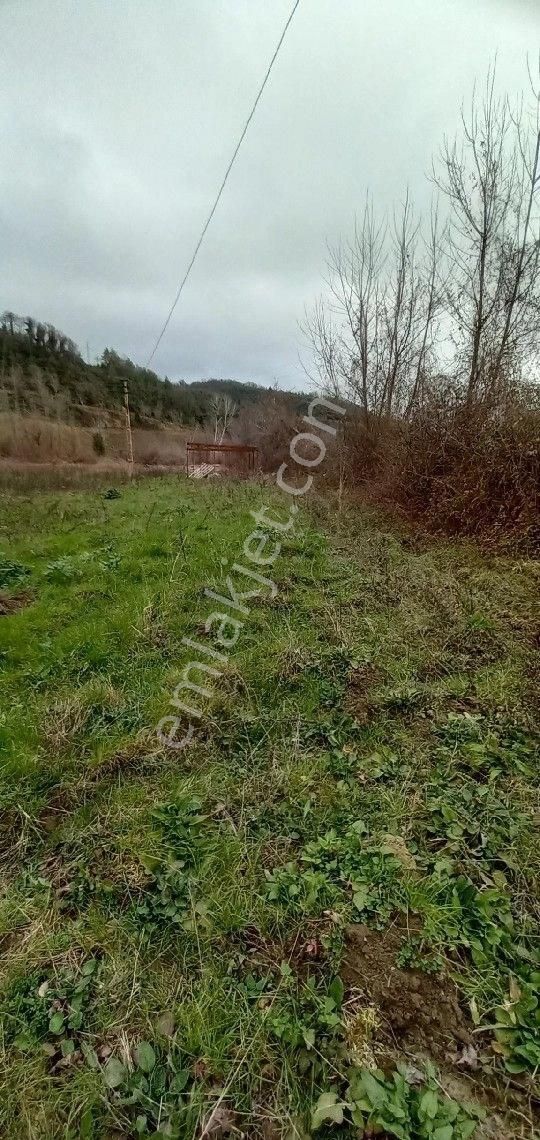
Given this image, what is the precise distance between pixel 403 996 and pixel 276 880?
526 mm

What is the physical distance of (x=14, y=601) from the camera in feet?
12.9

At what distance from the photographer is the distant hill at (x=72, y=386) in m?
33.2

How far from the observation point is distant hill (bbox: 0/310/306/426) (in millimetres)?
33156

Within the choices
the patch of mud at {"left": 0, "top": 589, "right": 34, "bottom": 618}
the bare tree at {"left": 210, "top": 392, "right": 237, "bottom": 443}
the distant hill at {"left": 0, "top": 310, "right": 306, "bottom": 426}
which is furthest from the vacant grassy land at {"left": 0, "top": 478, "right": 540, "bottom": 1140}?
the bare tree at {"left": 210, "top": 392, "right": 237, "bottom": 443}

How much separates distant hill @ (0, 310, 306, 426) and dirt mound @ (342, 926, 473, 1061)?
25640 mm

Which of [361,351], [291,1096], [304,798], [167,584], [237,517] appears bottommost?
[291,1096]

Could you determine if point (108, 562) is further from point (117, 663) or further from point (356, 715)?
point (356, 715)

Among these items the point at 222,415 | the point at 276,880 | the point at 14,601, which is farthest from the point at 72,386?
the point at 276,880

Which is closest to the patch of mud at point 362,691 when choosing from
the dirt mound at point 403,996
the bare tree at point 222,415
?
the dirt mound at point 403,996

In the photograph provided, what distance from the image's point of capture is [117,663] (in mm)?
3029

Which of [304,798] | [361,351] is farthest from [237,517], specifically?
[361,351]

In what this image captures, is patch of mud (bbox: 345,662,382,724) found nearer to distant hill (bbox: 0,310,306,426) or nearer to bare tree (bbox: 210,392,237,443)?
distant hill (bbox: 0,310,306,426)

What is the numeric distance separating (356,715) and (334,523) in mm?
4481

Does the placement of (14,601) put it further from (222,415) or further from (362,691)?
(222,415)
